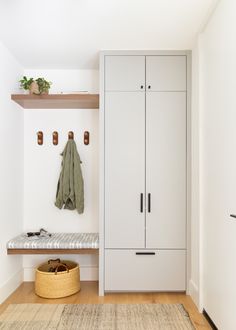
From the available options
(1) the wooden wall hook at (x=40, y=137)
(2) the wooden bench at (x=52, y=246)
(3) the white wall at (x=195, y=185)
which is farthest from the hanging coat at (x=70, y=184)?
(3) the white wall at (x=195, y=185)

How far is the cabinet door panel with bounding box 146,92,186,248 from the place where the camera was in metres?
3.26

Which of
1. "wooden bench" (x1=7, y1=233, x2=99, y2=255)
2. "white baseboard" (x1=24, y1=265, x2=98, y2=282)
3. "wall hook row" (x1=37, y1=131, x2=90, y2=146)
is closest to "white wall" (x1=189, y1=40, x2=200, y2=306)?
"wooden bench" (x1=7, y1=233, x2=99, y2=255)

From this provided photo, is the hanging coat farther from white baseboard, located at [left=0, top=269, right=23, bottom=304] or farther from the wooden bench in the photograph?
white baseboard, located at [left=0, top=269, right=23, bottom=304]

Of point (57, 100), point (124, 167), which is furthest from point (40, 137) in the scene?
point (124, 167)

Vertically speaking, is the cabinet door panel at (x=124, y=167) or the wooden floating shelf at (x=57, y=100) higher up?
the wooden floating shelf at (x=57, y=100)

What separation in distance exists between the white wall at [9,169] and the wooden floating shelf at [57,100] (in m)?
0.12

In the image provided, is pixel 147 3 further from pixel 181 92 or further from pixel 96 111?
pixel 96 111

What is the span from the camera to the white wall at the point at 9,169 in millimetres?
3129

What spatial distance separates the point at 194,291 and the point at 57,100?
2416 millimetres

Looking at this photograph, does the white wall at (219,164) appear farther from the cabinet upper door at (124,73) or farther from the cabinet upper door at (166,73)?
the cabinet upper door at (124,73)

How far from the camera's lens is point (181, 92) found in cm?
328

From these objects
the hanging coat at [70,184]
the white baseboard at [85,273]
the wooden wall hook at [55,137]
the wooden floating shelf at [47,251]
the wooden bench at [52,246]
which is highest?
the wooden wall hook at [55,137]

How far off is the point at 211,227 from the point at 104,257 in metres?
1.19

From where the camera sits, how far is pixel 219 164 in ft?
7.86
